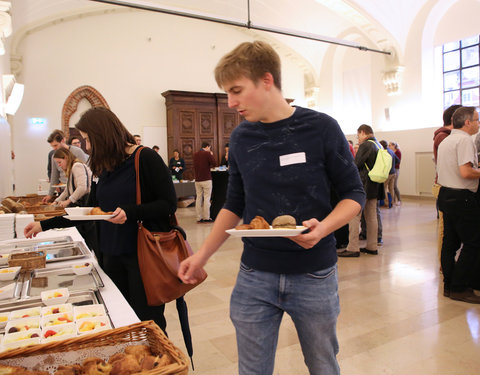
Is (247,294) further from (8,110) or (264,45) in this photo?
(8,110)

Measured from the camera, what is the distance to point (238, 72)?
4.16 feet

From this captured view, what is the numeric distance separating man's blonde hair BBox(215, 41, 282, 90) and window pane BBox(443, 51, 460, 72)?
39.5 feet

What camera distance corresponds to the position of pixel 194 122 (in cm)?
1266

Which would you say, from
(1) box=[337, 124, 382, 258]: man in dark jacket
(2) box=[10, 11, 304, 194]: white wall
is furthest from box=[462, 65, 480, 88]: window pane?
(1) box=[337, 124, 382, 258]: man in dark jacket

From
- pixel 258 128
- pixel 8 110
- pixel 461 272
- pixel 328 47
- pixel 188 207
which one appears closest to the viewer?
pixel 258 128

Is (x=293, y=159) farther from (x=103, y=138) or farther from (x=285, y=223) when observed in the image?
(x=103, y=138)

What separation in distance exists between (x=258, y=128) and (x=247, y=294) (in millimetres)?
559

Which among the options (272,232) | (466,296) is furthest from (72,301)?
(466,296)

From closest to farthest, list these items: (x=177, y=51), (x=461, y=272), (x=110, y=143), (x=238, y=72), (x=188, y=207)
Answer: (x=238, y=72) < (x=110, y=143) < (x=461, y=272) < (x=188, y=207) < (x=177, y=51)

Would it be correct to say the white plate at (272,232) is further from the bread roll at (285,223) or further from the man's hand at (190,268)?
the man's hand at (190,268)

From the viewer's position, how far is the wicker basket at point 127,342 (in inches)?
37.1

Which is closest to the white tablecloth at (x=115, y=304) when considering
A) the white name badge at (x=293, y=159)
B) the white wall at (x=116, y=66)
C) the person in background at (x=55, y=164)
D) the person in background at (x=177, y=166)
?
the white name badge at (x=293, y=159)

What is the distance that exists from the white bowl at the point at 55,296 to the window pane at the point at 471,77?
39.4ft

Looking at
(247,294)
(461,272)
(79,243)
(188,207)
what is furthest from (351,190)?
(188,207)
